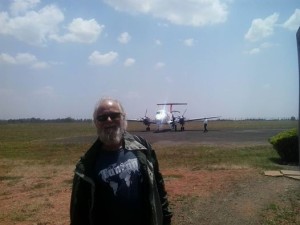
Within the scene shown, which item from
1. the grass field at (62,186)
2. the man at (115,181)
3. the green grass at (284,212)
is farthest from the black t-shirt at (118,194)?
the green grass at (284,212)

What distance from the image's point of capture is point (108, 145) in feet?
10.6

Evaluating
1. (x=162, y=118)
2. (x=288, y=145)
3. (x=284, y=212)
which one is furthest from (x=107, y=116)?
(x=162, y=118)

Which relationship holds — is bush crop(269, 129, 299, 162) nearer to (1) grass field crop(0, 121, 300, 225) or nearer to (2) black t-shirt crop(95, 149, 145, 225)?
(1) grass field crop(0, 121, 300, 225)

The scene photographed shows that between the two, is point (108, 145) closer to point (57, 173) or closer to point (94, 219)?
point (94, 219)

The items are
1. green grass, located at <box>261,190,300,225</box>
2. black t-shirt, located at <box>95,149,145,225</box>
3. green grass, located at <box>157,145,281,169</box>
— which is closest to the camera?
black t-shirt, located at <box>95,149,145,225</box>

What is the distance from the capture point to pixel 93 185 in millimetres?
2984

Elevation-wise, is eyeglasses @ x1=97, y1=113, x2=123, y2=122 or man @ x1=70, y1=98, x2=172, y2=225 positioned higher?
eyeglasses @ x1=97, y1=113, x2=123, y2=122

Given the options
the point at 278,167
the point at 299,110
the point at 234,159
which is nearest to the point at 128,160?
the point at 299,110

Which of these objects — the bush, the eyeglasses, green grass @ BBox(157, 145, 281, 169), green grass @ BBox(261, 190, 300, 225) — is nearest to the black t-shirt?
the eyeglasses

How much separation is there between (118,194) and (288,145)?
44.1ft

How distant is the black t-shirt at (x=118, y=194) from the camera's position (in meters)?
3.01

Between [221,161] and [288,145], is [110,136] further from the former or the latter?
[288,145]

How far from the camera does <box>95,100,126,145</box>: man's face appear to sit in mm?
3197

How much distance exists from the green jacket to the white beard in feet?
0.28
